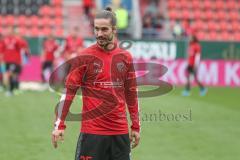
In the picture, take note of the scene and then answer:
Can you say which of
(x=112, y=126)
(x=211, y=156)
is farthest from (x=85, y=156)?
(x=211, y=156)

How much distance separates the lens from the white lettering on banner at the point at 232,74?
1151 inches

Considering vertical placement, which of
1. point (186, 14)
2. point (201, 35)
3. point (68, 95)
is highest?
point (68, 95)

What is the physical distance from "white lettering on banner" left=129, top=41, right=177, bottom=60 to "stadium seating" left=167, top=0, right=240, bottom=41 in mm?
4924

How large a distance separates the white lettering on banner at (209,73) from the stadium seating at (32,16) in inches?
277

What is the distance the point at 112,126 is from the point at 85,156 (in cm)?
39

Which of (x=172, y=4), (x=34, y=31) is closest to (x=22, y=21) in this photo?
(x=34, y=31)

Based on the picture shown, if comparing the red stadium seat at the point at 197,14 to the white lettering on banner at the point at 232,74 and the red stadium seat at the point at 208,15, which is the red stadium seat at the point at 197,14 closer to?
the red stadium seat at the point at 208,15

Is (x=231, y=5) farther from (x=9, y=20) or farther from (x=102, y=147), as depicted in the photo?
(x=102, y=147)

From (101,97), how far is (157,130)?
770 centimetres

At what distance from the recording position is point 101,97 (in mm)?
6707

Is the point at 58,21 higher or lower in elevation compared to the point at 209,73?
higher

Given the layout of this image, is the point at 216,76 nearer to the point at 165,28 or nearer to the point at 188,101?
the point at 165,28

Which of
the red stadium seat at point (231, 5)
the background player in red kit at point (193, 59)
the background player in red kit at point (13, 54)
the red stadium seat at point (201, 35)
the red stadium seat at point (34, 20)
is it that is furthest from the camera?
the red stadium seat at point (231, 5)

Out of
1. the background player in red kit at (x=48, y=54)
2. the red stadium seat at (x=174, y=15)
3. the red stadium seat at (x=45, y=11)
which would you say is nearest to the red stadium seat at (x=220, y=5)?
the red stadium seat at (x=174, y=15)
